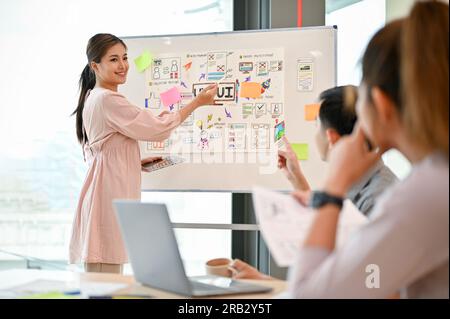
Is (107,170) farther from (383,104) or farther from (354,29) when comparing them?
(383,104)

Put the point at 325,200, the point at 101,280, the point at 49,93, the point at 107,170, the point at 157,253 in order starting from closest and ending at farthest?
the point at 325,200, the point at 157,253, the point at 101,280, the point at 107,170, the point at 49,93

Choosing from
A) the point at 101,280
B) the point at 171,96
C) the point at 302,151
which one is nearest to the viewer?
the point at 101,280

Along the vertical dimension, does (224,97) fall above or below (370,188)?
above

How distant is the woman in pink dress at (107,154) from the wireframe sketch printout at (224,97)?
0.27 metres

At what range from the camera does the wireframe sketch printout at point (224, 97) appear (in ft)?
10.6

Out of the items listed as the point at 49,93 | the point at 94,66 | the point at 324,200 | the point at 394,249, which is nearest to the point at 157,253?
the point at 324,200

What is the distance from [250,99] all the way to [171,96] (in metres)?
0.42

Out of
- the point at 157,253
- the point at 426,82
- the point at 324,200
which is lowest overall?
the point at 157,253

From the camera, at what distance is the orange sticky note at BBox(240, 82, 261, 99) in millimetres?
3252

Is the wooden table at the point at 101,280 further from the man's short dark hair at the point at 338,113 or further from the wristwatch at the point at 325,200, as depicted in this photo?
the man's short dark hair at the point at 338,113

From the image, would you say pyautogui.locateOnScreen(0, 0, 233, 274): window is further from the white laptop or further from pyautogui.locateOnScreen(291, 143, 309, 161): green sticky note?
the white laptop

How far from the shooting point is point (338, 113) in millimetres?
2023

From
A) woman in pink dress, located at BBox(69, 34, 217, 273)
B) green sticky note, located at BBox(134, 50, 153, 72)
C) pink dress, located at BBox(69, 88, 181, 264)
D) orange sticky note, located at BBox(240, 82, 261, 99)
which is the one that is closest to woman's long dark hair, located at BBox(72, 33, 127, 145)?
woman in pink dress, located at BBox(69, 34, 217, 273)

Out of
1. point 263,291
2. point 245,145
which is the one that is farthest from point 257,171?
point 263,291
